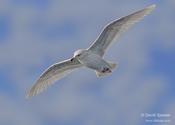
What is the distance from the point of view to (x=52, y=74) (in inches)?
1070

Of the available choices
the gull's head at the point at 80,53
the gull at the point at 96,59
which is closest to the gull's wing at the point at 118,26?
the gull at the point at 96,59

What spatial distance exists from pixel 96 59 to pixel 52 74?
128 inches

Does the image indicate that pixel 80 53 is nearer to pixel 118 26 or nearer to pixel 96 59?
pixel 96 59

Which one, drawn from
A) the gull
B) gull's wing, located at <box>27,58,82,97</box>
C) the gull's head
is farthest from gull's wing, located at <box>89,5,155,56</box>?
the gull's head

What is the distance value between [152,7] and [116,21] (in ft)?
5.30

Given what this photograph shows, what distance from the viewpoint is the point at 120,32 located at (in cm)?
2658

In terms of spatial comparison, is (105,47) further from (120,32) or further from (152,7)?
(152,7)

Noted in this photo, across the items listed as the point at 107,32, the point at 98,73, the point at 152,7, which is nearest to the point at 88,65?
the point at 98,73

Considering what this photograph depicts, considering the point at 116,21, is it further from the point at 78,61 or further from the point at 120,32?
the point at 78,61

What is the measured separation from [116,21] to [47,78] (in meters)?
3.88

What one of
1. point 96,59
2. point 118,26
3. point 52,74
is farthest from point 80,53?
point 52,74

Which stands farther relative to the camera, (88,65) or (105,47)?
(105,47)

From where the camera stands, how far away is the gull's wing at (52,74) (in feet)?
87.8

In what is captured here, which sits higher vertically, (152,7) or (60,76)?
(152,7)
